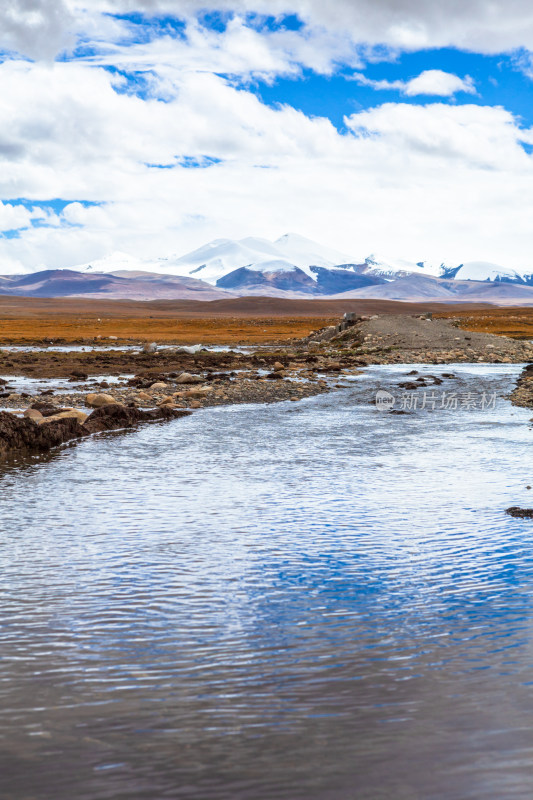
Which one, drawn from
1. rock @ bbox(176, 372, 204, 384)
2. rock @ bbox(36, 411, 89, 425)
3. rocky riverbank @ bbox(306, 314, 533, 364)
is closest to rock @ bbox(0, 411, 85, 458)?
rock @ bbox(36, 411, 89, 425)

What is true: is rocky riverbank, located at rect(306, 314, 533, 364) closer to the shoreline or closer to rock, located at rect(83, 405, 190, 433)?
the shoreline

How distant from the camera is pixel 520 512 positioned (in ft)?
41.1

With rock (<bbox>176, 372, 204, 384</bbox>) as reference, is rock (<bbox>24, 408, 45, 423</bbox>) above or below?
below

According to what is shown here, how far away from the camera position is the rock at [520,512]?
12.4 m

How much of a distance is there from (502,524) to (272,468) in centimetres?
617

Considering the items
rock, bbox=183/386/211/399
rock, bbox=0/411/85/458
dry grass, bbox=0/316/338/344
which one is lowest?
rock, bbox=0/411/85/458

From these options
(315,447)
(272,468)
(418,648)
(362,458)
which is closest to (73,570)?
(418,648)

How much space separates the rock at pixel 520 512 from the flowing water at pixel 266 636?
166mm

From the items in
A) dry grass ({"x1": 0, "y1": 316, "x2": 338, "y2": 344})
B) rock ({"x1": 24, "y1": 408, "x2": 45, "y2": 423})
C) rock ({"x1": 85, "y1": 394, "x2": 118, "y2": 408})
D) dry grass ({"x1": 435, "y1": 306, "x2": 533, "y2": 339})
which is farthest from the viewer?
dry grass ({"x1": 435, "y1": 306, "x2": 533, "y2": 339})

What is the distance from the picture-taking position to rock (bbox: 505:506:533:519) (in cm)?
1238

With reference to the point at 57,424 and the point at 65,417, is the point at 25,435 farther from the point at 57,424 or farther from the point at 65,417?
the point at 65,417

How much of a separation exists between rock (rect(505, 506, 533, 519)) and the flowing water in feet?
0.55

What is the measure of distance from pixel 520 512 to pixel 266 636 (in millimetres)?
6558

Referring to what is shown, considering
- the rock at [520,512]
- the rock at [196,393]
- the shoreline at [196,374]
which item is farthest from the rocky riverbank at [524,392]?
the rock at [520,512]
